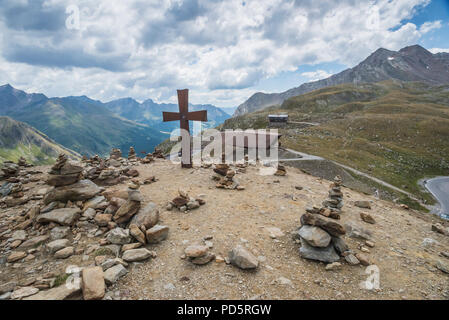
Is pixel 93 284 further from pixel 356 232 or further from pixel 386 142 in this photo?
pixel 386 142

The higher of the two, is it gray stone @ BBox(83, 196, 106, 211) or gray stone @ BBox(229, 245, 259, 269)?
gray stone @ BBox(83, 196, 106, 211)

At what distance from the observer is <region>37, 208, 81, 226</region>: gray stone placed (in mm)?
7973

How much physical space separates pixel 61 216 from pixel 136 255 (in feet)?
14.0

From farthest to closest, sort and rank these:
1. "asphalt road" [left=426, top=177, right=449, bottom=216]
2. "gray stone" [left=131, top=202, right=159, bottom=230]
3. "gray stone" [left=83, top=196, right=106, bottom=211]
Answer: "asphalt road" [left=426, top=177, right=449, bottom=216] → "gray stone" [left=83, top=196, right=106, bottom=211] → "gray stone" [left=131, top=202, right=159, bottom=230]

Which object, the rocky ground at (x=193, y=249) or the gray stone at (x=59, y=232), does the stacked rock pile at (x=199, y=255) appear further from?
the gray stone at (x=59, y=232)

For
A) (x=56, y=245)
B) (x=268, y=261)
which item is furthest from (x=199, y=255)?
(x=56, y=245)

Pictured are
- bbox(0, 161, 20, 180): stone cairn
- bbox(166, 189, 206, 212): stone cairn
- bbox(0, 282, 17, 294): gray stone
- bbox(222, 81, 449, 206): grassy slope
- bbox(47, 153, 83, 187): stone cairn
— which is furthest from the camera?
bbox(222, 81, 449, 206): grassy slope

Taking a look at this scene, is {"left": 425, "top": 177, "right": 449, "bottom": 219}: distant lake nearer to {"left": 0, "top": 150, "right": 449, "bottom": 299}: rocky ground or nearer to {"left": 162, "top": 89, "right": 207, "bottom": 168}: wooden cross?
{"left": 0, "top": 150, "right": 449, "bottom": 299}: rocky ground

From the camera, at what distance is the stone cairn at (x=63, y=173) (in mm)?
9711

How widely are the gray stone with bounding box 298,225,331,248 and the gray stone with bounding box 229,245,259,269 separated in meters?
2.03

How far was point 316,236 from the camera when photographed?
276 inches

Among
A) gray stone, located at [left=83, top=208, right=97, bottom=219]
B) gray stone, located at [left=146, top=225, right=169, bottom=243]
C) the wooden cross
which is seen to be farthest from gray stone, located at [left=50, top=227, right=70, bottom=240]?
the wooden cross
